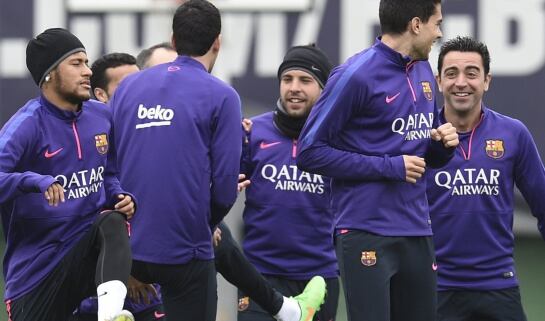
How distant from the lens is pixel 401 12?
586 cm

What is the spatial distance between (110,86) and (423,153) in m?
2.37

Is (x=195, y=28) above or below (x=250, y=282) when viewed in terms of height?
above

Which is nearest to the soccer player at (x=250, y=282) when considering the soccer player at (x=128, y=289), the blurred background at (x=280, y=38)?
the soccer player at (x=128, y=289)

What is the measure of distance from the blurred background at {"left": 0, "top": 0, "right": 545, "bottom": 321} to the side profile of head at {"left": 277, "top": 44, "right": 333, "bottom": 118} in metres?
1.52

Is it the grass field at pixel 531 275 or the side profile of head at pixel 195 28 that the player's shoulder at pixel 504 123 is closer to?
the side profile of head at pixel 195 28

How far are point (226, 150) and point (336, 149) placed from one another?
0.47m

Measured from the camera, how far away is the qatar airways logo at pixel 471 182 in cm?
686

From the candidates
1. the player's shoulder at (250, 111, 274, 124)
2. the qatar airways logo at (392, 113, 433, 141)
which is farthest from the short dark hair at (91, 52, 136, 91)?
the qatar airways logo at (392, 113, 433, 141)

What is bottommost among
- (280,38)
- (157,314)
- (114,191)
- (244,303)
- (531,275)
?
(531,275)

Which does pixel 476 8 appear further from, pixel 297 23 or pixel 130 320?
pixel 130 320

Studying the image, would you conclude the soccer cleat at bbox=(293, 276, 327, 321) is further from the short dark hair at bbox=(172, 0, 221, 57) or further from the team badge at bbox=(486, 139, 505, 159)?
the short dark hair at bbox=(172, 0, 221, 57)

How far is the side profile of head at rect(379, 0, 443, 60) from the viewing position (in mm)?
5863

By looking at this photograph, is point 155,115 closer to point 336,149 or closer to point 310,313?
point 336,149

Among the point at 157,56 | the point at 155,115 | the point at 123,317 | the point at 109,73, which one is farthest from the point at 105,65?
the point at 123,317
